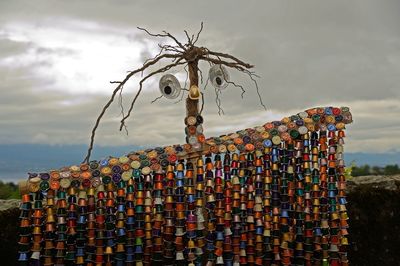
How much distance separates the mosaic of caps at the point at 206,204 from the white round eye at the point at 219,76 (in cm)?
57

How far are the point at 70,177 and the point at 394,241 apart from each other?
456 cm

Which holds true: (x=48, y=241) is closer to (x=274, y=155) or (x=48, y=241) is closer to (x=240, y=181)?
(x=240, y=181)

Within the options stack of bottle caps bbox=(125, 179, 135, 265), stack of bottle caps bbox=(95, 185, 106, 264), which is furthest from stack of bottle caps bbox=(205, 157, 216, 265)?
stack of bottle caps bbox=(95, 185, 106, 264)

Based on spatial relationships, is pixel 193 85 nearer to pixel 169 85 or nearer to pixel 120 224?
pixel 169 85

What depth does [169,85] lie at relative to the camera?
21.0 feet

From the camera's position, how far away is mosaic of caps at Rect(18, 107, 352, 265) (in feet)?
20.2

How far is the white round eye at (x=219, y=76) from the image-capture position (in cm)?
667

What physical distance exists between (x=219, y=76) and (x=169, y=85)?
2.08 feet

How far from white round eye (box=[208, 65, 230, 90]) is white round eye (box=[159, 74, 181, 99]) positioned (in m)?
0.45

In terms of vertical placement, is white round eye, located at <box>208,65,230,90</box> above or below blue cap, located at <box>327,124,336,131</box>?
above

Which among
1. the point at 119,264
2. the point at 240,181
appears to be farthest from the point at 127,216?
the point at 240,181

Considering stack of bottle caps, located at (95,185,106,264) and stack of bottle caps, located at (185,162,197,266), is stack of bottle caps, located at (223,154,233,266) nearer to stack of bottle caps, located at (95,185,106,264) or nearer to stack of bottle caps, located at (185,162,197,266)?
stack of bottle caps, located at (185,162,197,266)

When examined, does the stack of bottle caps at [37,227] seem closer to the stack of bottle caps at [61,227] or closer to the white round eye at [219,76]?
the stack of bottle caps at [61,227]

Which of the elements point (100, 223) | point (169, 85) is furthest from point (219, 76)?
point (100, 223)
